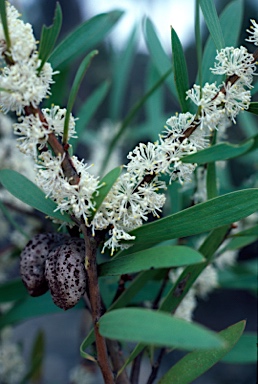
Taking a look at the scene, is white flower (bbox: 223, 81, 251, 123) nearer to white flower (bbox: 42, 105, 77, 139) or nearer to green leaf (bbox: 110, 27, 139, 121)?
white flower (bbox: 42, 105, 77, 139)

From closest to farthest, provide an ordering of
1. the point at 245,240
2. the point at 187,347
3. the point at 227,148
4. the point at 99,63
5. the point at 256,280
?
1. the point at 187,347
2. the point at 227,148
3. the point at 245,240
4. the point at 256,280
5. the point at 99,63

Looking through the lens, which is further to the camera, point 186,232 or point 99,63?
point 99,63

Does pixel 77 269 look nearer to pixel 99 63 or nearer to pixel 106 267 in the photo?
pixel 106 267

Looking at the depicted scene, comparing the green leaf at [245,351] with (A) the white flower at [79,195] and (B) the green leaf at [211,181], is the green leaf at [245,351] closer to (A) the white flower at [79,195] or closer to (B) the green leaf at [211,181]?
(B) the green leaf at [211,181]

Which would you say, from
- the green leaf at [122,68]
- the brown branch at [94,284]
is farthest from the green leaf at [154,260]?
the green leaf at [122,68]

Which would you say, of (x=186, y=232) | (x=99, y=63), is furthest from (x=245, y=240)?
(x=99, y=63)

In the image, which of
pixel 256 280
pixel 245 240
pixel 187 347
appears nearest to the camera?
pixel 187 347
